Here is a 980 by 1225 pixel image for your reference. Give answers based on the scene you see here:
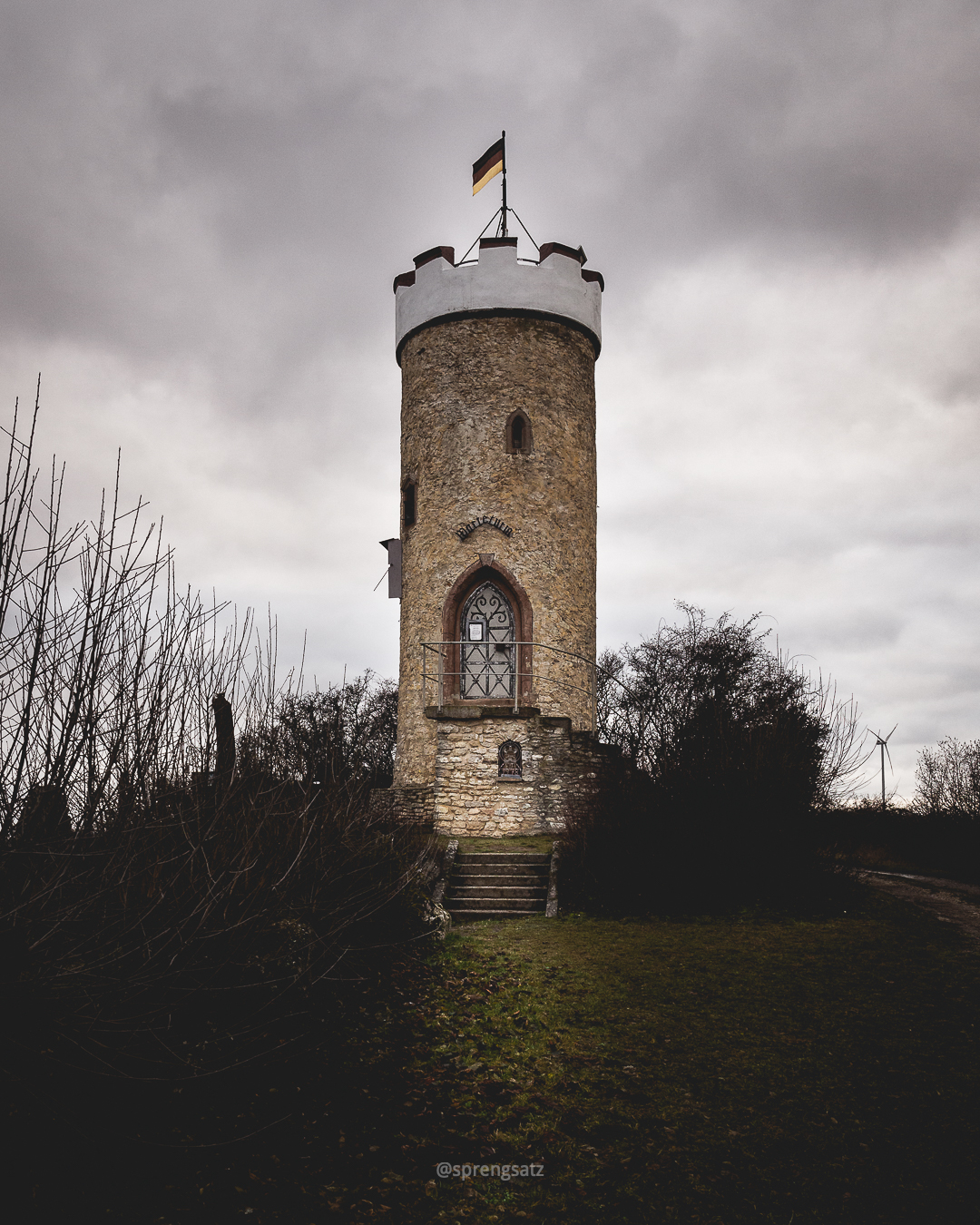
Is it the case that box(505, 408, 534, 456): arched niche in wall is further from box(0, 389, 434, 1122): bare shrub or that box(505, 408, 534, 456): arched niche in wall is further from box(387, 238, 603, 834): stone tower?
box(0, 389, 434, 1122): bare shrub

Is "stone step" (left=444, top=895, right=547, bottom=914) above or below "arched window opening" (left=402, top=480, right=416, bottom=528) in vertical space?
below

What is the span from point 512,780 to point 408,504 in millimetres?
6598

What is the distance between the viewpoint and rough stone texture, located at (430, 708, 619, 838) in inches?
623

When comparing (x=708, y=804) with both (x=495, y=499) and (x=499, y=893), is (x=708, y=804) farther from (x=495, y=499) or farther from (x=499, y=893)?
(x=495, y=499)

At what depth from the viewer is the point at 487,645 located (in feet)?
59.2

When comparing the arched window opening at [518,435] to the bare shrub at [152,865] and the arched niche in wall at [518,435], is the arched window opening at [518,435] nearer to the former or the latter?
the arched niche in wall at [518,435]

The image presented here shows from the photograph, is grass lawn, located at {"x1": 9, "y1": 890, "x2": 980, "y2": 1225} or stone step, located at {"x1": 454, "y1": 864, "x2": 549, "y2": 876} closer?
grass lawn, located at {"x1": 9, "y1": 890, "x2": 980, "y2": 1225}

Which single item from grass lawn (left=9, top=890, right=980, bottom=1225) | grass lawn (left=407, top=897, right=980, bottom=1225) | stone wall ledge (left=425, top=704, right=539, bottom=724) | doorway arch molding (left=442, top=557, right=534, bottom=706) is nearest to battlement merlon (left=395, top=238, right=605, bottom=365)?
doorway arch molding (left=442, top=557, right=534, bottom=706)

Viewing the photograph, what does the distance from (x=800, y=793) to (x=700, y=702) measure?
2.19 m

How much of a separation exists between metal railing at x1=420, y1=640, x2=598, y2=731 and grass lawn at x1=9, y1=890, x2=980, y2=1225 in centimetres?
882

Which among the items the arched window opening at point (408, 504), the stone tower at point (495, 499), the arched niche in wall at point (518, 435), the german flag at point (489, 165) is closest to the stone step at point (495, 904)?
the stone tower at point (495, 499)

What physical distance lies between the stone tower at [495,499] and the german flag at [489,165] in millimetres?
1520

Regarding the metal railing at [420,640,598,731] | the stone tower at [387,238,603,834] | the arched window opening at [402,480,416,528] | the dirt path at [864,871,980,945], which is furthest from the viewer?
the arched window opening at [402,480,416,528]
